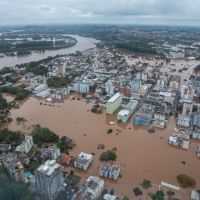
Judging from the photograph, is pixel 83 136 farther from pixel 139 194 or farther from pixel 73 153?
pixel 139 194

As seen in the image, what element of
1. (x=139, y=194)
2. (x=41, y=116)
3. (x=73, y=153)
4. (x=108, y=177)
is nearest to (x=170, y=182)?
(x=139, y=194)

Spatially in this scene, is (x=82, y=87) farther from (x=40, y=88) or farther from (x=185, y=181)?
(x=185, y=181)

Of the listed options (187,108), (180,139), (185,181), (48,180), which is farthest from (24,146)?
(187,108)

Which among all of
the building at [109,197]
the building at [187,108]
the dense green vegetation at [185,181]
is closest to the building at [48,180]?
the building at [109,197]

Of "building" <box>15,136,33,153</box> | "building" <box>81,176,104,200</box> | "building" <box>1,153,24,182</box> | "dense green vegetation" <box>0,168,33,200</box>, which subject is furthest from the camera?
"building" <box>15,136,33,153</box>

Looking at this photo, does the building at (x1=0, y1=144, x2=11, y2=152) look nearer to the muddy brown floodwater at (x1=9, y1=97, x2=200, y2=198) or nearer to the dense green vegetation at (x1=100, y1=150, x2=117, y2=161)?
the muddy brown floodwater at (x1=9, y1=97, x2=200, y2=198)

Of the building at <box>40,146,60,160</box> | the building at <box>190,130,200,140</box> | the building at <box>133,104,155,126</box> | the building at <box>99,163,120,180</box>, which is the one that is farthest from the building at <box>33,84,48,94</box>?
the building at <box>190,130,200,140</box>
